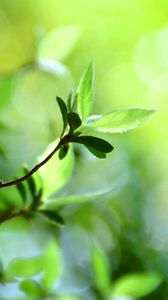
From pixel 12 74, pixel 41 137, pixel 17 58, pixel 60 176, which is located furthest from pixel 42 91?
pixel 60 176

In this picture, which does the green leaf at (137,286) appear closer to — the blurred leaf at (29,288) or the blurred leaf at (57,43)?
the blurred leaf at (29,288)

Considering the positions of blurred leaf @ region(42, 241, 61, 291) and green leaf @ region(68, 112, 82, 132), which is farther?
blurred leaf @ region(42, 241, 61, 291)

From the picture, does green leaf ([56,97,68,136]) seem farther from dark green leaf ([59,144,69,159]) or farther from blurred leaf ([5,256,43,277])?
blurred leaf ([5,256,43,277])

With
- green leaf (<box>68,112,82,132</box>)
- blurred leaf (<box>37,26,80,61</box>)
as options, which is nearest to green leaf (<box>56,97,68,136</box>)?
green leaf (<box>68,112,82,132</box>)

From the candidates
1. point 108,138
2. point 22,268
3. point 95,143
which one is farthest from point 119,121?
point 108,138

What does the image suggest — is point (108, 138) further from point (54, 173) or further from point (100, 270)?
point (54, 173)

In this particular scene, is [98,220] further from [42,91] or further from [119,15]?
[119,15]
